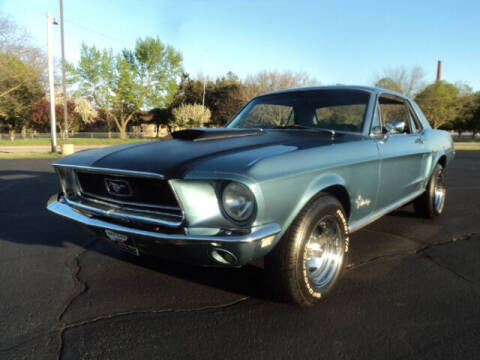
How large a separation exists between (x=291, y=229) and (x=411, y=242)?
2.18 m

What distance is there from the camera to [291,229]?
6.75ft

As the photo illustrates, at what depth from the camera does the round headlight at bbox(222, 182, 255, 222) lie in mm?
1856

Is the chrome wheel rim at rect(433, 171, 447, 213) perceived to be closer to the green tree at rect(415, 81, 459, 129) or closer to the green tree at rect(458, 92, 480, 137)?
the green tree at rect(415, 81, 459, 129)

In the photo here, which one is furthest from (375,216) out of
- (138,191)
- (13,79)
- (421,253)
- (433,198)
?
(13,79)

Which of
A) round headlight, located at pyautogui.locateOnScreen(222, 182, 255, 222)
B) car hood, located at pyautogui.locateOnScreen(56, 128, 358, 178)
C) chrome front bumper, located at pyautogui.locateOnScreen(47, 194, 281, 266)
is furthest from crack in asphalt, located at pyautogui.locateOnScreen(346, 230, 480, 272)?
round headlight, located at pyautogui.locateOnScreen(222, 182, 255, 222)

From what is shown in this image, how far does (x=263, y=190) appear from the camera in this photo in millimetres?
1837

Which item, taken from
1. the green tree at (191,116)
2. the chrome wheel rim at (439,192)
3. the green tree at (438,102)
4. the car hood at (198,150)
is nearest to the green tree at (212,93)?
the green tree at (191,116)

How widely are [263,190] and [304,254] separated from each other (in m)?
0.57

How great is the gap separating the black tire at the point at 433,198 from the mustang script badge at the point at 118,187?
143 inches

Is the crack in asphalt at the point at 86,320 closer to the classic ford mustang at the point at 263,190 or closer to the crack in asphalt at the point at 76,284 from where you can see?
the crack in asphalt at the point at 76,284

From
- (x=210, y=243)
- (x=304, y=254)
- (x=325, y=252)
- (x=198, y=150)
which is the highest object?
(x=198, y=150)

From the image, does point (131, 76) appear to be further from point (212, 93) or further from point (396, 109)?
point (396, 109)

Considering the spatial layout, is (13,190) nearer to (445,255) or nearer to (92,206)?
(92,206)

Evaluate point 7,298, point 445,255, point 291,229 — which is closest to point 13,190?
point 7,298
